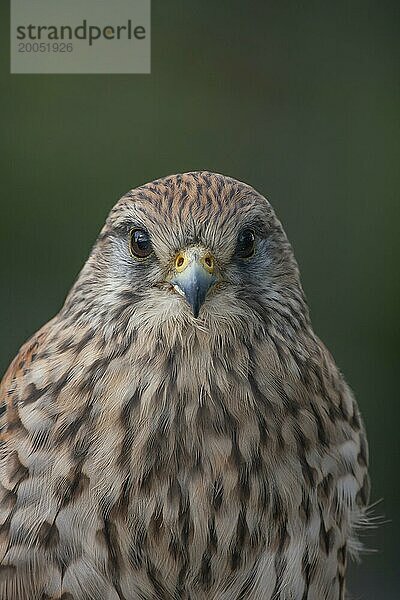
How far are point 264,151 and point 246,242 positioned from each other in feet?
4.81

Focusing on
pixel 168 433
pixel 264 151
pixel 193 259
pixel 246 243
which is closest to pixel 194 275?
pixel 193 259

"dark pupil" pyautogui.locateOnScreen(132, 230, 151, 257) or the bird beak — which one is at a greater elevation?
"dark pupil" pyautogui.locateOnScreen(132, 230, 151, 257)

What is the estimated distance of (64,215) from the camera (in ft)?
11.6

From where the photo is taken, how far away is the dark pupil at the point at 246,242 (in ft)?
6.77

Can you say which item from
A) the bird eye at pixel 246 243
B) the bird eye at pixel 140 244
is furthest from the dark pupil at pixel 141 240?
the bird eye at pixel 246 243

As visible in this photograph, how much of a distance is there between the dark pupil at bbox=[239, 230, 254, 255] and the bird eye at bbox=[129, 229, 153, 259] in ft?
0.50

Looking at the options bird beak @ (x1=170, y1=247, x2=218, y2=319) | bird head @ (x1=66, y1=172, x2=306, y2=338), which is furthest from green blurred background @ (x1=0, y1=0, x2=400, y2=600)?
bird beak @ (x1=170, y1=247, x2=218, y2=319)

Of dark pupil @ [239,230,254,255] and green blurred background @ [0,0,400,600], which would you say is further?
green blurred background @ [0,0,400,600]

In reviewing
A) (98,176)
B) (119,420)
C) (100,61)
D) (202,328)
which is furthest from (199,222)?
(98,176)

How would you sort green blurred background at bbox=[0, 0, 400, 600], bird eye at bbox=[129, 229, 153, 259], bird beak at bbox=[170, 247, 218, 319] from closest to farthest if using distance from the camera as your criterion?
1. bird beak at bbox=[170, 247, 218, 319]
2. bird eye at bbox=[129, 229, 153, 259]
3. green blurred background at bbox=[0, 0, 400, 600]

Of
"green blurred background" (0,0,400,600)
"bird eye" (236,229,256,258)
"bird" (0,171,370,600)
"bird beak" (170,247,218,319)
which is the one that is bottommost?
"bird" (0,171,370,600)

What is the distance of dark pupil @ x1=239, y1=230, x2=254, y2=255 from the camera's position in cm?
206

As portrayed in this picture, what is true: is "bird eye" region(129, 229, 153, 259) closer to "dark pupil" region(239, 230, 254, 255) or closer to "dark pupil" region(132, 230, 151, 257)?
"dark pupil" region(132, 230, 151, 257)

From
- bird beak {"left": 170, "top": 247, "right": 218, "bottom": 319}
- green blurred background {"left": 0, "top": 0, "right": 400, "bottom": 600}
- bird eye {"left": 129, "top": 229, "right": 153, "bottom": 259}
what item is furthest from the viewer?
green blurred background {"left": 0, "top": 0, "right": 400, "bottom": 600}
